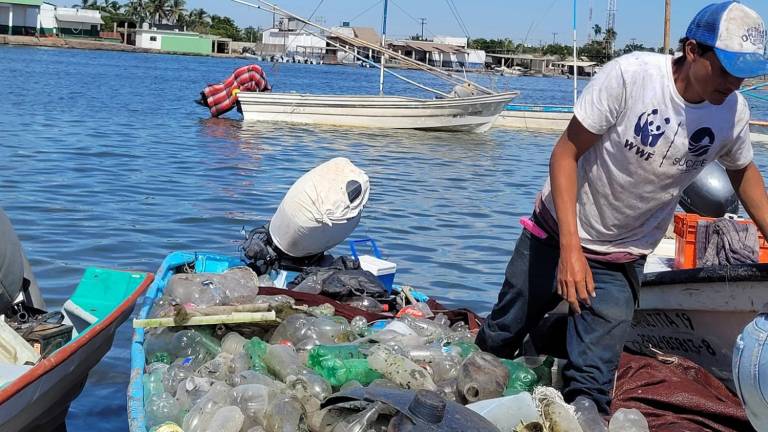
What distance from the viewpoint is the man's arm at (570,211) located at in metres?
3.91

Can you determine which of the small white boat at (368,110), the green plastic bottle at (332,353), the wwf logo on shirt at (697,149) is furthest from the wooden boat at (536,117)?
the wwf logo on shirt at (697,149)

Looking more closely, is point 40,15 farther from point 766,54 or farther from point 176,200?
point 766,54

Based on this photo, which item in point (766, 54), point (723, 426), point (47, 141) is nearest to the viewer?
point (766, 54)

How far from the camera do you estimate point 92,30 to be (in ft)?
362

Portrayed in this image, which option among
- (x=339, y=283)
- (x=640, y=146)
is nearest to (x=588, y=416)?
(x=640, y=146)

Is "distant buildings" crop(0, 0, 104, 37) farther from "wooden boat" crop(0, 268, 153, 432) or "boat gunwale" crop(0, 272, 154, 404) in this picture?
"boat gunwale" crop(0, 272, 154, 404)

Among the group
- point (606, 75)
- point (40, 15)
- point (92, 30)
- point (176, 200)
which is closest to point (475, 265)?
point (176, 200)

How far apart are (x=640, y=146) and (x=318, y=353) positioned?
1.93 metres

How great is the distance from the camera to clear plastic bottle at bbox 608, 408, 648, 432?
13.8ft

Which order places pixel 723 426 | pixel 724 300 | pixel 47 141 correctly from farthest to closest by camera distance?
pixel 47 141 < pixel 724 300 < pixel 723 426

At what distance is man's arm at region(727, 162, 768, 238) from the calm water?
4.07m

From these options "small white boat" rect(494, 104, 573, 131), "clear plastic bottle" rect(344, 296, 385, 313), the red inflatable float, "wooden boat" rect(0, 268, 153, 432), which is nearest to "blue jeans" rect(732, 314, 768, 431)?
"wooden boat" rect(0, 268, 153, 432)

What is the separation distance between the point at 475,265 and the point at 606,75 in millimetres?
7070

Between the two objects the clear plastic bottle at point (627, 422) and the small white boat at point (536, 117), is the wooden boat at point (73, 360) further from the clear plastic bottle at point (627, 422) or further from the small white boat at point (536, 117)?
the small white boat at point (536, 117)
